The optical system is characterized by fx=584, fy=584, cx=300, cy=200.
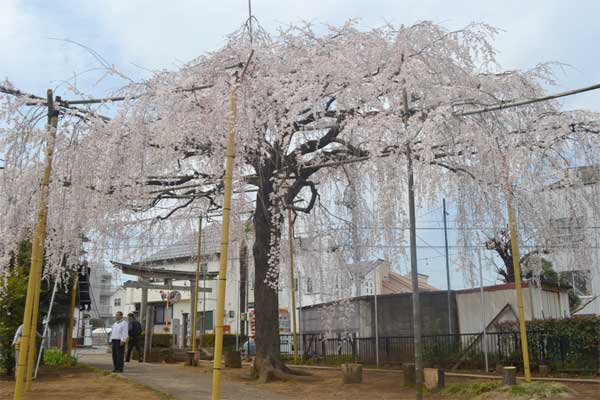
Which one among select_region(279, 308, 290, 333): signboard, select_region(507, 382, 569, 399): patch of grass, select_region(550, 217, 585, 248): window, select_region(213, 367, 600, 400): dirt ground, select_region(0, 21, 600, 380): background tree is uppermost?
select_region(0, 21, 600, 380): background tree

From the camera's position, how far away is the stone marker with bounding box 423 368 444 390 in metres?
11.5

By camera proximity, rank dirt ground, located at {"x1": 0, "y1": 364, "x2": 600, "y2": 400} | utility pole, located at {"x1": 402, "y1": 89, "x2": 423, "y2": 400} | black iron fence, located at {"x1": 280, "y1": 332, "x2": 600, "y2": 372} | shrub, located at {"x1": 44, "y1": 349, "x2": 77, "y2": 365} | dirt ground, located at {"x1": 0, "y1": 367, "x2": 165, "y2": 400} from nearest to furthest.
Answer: utility pole, located at {"x1": 402, "y1": 89, "x2": 423, "y2": 400}, dirt ground, located at {"x1": 0, "y1": 367, "x2": 165, "y2": 400}, dirt ground, located at {"x1": 0, "y1": 364, "x2": 600, "y2": 400}, black iron fence, located at {"x1": 280, "y1": 332, "x2": 600, "y2": 372}, shrub, located at {"x1": 44, "y1": 349, "x2": 77, "y2": 365}

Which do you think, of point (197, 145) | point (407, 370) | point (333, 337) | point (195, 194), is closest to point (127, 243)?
point (195, 194)

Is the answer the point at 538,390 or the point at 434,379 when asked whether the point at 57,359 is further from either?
the point at 538,390

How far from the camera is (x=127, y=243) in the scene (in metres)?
15.1

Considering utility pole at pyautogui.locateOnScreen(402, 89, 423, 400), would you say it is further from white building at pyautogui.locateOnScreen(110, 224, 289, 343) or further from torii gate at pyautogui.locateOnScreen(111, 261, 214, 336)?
torii gate at pyautogui.locateOnScreen(111, 261, 214, 336)

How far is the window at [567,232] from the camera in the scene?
36.8 ft

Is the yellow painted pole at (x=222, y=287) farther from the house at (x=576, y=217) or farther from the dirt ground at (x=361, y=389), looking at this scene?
the house at (x=576, y=217)

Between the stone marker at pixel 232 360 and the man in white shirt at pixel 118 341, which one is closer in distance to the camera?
the man in white shirt at pixel 118 341

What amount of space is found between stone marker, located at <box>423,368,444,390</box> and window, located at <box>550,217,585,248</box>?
3.34 meters

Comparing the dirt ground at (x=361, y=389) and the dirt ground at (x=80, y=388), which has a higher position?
the dirt ground at (x=80, y=388)

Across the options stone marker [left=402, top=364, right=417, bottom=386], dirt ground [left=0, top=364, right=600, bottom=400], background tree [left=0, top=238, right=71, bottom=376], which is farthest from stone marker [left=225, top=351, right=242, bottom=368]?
stone marker [left=402, top=364, right=417, bottom=386]

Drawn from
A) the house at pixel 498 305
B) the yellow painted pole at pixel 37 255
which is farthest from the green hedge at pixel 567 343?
the yellow painted pole at pixel 37 255

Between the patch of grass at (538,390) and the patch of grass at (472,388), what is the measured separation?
1.73ft
